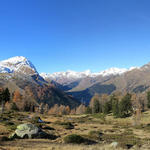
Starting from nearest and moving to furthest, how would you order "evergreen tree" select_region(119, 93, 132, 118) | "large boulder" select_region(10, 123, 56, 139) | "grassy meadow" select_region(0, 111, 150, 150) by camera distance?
"grassy meadow" select_region(0, 111, 150, 150) < "large boulder" select_region(10, 123, 56, 139) < "evergreen tree" select_region(119, 93, 132, 118)

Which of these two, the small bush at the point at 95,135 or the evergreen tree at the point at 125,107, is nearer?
the small bush at the point at 95,135

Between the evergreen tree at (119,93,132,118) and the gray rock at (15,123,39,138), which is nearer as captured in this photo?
the gray rock at (15,123,39,138)

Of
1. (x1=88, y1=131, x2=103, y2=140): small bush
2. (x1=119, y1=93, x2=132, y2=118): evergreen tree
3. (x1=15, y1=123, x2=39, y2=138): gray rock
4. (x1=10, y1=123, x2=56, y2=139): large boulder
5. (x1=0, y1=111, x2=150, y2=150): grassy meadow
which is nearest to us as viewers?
(x1=0, y1=111, x2=150, y2=150): grassy meadow

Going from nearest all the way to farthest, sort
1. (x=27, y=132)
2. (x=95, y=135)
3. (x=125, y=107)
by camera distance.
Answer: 1. (x=27, y=132)
2. (x=95, y=135)
3. (x=125, y=107)

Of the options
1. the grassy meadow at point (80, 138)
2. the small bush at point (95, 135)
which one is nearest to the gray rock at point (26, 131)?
the grassy meadow at point (80, 138)

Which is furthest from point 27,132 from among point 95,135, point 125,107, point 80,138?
point 125,107

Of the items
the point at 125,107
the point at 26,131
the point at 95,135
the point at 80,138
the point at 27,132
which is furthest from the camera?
the point at 125,107

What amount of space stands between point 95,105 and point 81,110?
52665 mm

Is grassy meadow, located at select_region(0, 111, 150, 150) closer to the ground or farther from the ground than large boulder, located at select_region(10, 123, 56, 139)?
closer to the ground

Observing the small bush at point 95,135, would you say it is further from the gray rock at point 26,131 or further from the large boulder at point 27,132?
the gray rock at point 26,131

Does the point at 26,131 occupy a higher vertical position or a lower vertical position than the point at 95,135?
higher

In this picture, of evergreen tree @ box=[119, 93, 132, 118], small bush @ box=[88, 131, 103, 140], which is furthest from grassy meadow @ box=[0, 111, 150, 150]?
evergreen tree @ box=[119, 93, 132, 118]

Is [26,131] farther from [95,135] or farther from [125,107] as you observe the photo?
[125,107]

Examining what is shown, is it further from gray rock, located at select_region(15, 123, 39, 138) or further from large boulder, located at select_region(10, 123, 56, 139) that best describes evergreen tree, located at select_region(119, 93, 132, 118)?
gray rock, located at select_region(15, 123, 39, 138)
